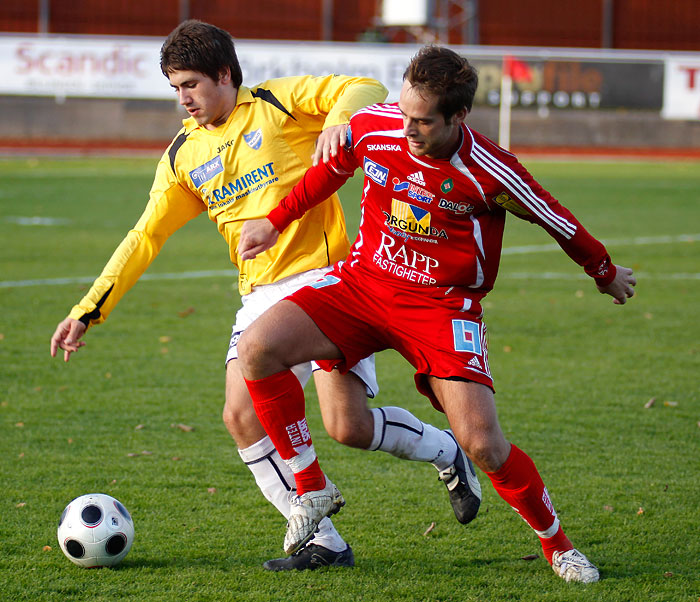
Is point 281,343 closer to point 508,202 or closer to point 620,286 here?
point 508,202

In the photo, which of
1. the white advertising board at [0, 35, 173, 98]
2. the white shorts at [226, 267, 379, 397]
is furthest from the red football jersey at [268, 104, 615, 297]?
the white advertising board at [0, 35, 173, 98]

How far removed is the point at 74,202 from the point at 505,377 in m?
12.1

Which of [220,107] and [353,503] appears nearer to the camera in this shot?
[220,107]

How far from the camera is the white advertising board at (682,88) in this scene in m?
28.3

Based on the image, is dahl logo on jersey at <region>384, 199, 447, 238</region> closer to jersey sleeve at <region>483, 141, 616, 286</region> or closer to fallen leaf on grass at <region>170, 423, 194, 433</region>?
jersey sleeve at <region>483, 141, 616, 286</region>

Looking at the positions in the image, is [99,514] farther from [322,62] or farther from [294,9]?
[294,9]

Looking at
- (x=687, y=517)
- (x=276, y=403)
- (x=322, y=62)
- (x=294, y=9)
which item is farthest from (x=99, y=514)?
(x=294, y=9)

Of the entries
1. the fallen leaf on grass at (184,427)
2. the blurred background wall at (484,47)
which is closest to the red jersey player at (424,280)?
the fallen leaf on grass at (184,427)

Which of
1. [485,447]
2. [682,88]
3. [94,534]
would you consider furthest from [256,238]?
[682,88]

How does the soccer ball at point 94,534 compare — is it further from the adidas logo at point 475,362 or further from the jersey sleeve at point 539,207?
the jersey sleeve at point 539,207

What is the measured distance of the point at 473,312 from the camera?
381 cm

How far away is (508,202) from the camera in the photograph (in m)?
3.59

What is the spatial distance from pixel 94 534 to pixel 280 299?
3.84 feet

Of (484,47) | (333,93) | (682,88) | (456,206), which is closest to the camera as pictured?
(456,206)
